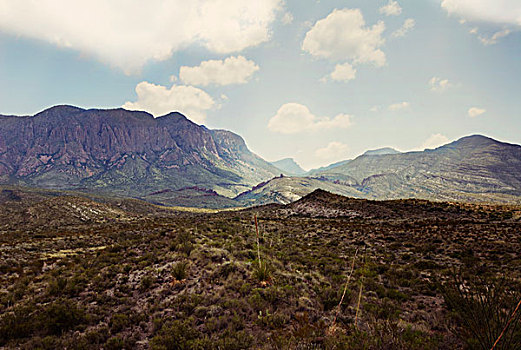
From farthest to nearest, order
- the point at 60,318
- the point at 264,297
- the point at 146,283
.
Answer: the point at 146,283
the point at 264,297
the point at 60,318

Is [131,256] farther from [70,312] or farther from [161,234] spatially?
[70,312]

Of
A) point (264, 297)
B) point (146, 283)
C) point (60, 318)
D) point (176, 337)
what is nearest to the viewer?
point (176, 337)

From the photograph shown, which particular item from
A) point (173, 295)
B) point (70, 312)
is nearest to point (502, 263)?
point (173, 295)

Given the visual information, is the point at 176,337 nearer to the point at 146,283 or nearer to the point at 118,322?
the point at 118,322

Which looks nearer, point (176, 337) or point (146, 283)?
point (176, 337)

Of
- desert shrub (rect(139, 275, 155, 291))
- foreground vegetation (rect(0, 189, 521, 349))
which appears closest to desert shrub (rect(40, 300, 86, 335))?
foreground vegetation (rect(0, 189, 521, 349))

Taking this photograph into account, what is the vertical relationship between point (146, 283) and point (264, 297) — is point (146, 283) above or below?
below

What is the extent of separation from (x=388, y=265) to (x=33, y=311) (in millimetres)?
18870

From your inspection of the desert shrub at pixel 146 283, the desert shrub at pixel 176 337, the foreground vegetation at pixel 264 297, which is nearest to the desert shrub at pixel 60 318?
the foreground vegetation at pixel 264 297

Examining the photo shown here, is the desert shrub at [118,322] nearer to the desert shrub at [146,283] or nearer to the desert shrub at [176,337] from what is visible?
the desert shrub at [176,337]

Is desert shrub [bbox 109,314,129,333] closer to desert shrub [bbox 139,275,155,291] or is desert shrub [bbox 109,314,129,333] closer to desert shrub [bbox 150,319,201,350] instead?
desert shrub [bbox 150,319,201,350]

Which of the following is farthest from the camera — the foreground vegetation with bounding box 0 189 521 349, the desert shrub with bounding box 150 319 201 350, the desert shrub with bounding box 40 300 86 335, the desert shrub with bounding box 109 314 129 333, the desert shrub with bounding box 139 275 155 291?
the desert shrub with bounding box 139 275 155 291

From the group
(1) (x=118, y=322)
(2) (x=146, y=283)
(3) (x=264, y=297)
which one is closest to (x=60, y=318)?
(1) (x=118, y=322)

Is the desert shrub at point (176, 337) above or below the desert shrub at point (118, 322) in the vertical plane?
above
